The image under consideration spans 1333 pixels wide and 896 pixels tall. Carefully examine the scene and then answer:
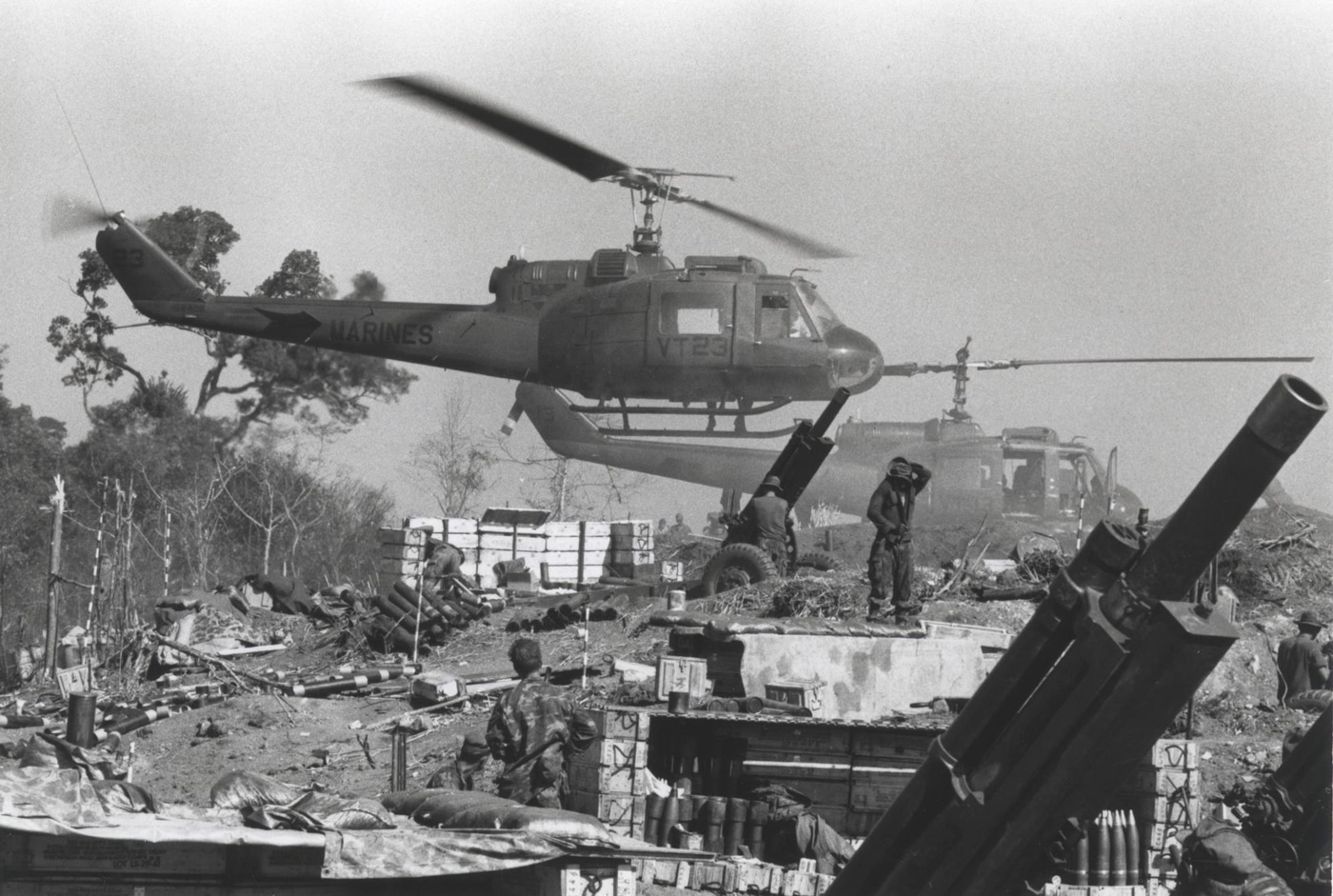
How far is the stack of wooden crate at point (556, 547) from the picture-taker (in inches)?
874

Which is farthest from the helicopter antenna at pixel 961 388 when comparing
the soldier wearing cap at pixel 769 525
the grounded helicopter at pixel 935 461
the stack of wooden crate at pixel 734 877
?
the stack of wooden crate at pixel 734 877

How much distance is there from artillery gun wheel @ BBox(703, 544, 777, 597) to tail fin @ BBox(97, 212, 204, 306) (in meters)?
11.7

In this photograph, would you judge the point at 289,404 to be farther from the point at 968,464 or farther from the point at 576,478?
the point at 968,464

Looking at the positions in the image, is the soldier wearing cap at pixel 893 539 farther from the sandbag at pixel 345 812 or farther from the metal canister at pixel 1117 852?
the sandbag at pixel 345 812

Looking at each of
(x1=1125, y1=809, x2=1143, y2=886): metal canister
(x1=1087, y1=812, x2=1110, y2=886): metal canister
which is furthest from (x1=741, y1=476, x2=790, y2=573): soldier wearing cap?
(x1=1087, y1=812, x2=1110, y2=886): metal canister

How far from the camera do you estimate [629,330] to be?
21.2m

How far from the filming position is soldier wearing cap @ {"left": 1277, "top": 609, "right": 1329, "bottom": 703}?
1338cm

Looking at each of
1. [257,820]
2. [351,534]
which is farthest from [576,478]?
[257,820]

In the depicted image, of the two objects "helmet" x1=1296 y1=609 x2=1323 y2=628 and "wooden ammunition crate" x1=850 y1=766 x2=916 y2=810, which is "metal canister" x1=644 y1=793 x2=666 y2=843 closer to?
"wooden ammunition crate" x1=850 y1=766 x2=916 y2=810

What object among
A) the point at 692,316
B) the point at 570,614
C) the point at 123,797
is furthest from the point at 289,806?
the point at 692,316

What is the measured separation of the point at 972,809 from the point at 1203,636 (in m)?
0.93

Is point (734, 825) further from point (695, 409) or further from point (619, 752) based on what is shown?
point (695, 409)

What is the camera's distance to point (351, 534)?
37.7 metres

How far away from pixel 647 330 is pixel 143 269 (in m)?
8.99
